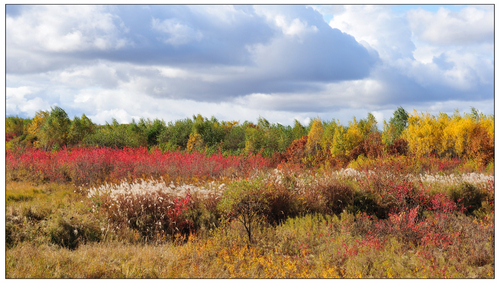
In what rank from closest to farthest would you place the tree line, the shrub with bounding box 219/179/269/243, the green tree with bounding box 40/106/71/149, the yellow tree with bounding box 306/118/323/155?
the shrub with bounding box 219/179/269/243
the tree line
the green tree with bounding box 40/106/71/149
the yellow tree with bounding box 306/118/323/155

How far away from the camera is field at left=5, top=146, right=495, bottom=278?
13.3 feet

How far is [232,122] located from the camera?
1917cm

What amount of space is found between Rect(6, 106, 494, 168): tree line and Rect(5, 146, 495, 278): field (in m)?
5.28

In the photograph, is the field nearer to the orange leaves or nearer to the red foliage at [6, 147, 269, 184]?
the red foliage at [6, 147, 269, 184]

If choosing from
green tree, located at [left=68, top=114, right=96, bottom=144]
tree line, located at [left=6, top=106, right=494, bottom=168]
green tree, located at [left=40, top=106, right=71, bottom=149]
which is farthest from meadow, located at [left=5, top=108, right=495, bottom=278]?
green tree, located at [left=68, top=114, right=96, bottom=144]

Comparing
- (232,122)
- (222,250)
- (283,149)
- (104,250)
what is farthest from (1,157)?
(232,122)

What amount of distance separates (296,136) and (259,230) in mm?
11127

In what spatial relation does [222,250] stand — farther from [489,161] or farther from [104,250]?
[489,161]

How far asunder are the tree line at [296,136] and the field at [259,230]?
528 centimetres

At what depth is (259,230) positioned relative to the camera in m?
5.29

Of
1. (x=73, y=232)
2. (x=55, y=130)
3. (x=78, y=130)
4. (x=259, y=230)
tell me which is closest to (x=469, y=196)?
(x=259, y=230)

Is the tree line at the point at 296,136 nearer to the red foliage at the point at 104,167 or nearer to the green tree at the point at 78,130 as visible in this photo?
the green tree at the point at 78,130

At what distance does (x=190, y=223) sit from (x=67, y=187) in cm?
437

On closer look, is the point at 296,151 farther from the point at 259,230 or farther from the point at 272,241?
the point at 272,241
